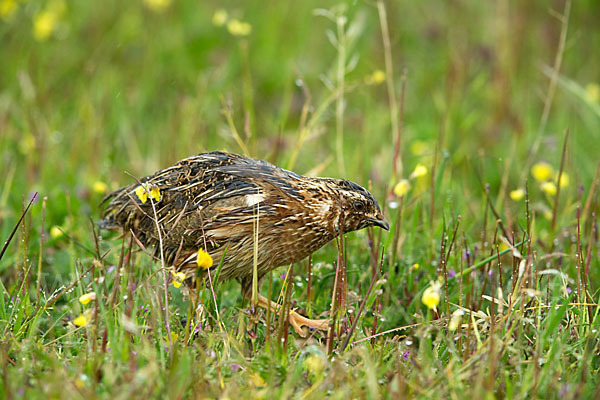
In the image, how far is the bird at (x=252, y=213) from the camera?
4.35m

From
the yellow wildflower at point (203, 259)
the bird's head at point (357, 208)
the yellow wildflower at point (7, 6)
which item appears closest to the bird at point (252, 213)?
the bird's head at point (357, 208)

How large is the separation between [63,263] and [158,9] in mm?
5001

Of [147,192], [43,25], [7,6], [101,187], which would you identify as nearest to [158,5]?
[43,25]

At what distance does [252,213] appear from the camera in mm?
4344

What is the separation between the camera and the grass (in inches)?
136

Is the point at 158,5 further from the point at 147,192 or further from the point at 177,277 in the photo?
the point at 177,277

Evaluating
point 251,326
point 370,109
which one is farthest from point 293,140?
point 251,326

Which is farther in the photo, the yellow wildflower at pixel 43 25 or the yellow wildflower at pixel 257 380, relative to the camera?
the yellow wildflower at pixel 43 25

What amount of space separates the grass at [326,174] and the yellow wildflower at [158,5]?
0.22 feet

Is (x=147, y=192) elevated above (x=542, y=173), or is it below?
above

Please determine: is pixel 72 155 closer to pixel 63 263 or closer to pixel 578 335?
pixel 63 263

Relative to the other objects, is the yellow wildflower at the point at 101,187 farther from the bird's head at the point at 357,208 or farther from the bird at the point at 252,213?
the bird's head at the point at 357,208

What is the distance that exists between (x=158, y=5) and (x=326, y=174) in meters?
3.86

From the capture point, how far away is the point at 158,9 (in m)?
9.48
